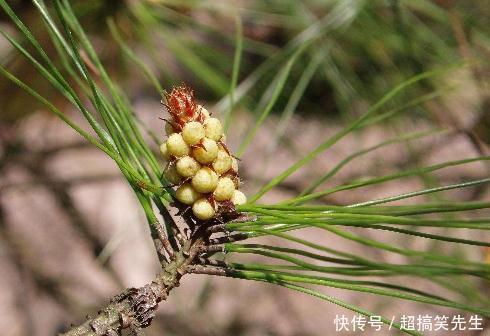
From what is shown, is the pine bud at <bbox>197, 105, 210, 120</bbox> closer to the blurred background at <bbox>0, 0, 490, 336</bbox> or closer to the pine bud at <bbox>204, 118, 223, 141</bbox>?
the pine bud at <bbox>204, 118, 223, 141</bbox>

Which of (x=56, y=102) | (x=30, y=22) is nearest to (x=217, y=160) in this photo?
(x=30, y=22)

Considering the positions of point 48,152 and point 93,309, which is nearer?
point 93,309

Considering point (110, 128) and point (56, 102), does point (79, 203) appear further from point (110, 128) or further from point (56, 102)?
point (110, 128)

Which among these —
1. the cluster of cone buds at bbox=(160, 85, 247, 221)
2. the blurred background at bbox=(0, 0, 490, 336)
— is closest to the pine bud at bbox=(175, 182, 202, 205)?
the cluster of cone buds at bbox=(160, 85, 247, 221)

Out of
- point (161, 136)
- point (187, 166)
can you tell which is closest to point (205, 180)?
point (187, 166)

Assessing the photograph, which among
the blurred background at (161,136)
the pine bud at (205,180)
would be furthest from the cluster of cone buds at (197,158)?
the blurred background at (161,136)

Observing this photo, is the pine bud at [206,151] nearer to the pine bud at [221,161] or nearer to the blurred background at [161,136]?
the pine bud at [221,161]
